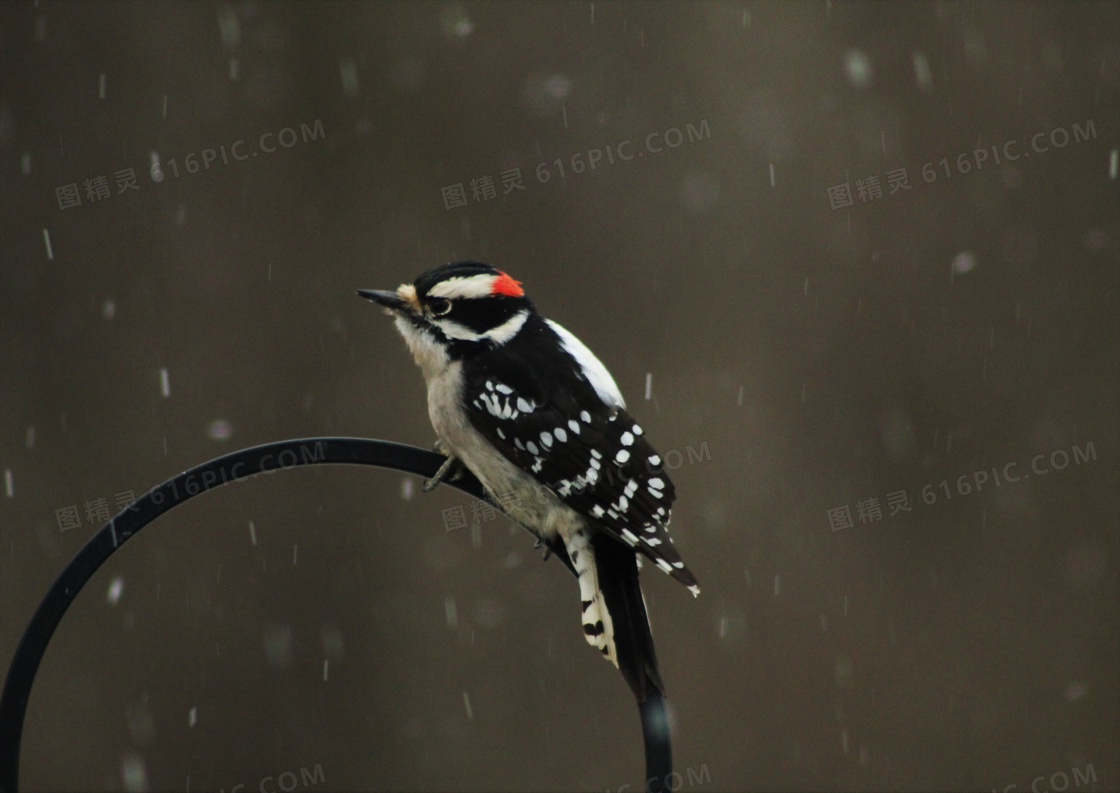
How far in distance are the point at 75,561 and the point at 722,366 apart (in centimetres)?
274

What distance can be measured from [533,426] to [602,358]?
1.60 meters

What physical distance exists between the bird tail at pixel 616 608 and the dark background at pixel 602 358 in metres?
1.67

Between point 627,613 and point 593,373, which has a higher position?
point 593,373

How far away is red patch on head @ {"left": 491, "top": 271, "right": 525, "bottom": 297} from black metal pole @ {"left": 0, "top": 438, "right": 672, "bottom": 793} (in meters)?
0.57

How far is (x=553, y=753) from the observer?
161 inches

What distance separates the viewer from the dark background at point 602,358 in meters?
3.81

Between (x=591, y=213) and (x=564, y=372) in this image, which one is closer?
(x=564, y=372)

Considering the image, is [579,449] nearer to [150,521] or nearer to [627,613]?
[627,613]

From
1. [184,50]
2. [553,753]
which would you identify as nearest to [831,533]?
[553,753]

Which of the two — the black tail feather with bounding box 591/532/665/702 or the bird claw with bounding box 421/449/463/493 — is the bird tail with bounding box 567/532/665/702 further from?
the bird claw with bounding box 421/449/463/493

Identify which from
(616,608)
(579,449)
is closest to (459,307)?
(579,449)

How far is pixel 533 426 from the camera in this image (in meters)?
2.35

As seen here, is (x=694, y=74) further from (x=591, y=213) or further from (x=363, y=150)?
(x=363, y=150)

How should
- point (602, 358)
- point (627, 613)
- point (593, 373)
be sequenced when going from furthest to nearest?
point (602, 358) → point (593, 373) → point (627, 613)
